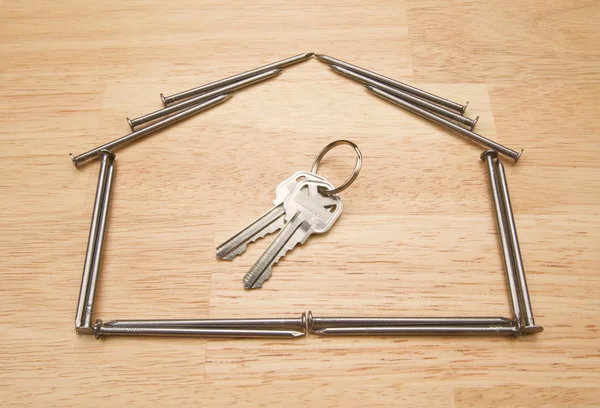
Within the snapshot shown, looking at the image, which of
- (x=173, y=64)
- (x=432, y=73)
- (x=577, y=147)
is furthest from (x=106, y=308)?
(x=577, y=147)

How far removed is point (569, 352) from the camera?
1367 mm

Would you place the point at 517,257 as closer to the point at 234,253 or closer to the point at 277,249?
the point at 277,249

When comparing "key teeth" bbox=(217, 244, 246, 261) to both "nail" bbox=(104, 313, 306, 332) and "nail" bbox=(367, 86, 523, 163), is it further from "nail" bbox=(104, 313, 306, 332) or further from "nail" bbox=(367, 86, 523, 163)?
"nail" bbox=(367, 86, 523, 163)

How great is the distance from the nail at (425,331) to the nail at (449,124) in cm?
52

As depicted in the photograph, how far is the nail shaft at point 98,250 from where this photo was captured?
54.4 inches

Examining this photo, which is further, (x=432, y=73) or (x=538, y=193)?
(x=432, y=73)

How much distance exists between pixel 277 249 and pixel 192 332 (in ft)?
1.01

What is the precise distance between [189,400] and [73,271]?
0.48m

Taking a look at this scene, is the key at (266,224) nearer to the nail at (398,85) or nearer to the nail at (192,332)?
the nail at (192,332)

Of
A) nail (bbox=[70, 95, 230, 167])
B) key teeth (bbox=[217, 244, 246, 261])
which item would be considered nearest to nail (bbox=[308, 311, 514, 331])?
key teeth (bbox=[217, 244, 246, 261])

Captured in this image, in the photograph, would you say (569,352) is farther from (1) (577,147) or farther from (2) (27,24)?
(2) (27,24)

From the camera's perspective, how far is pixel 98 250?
1457 mm

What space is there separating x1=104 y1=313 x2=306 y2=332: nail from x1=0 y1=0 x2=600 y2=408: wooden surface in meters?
0.04

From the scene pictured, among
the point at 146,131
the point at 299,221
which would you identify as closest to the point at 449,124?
the point at 299,221
